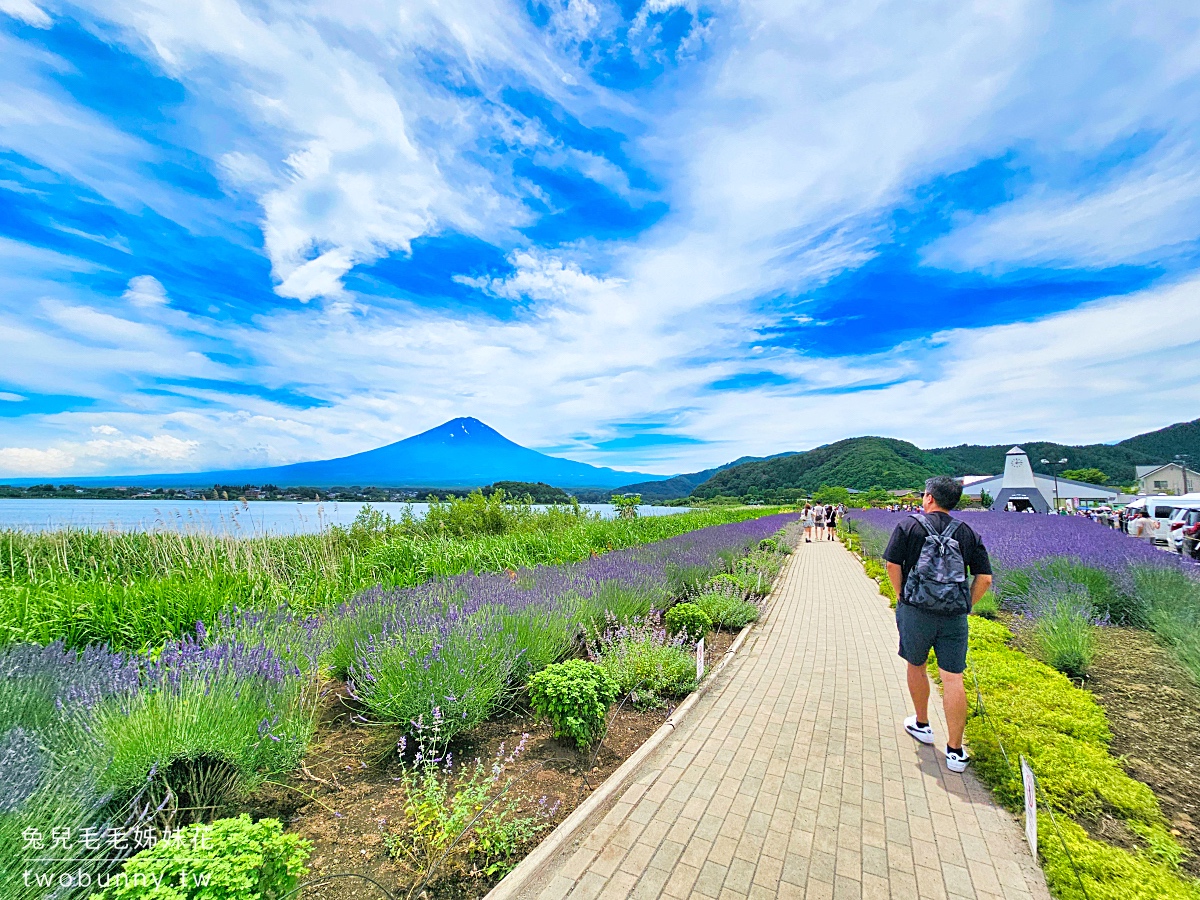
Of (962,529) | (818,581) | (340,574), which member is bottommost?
(818,581)

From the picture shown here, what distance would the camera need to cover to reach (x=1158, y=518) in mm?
19516

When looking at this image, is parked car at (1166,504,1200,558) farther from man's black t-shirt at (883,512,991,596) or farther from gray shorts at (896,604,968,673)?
gray shorts at (896,604,968,673)

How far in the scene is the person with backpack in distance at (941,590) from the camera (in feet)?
11.2

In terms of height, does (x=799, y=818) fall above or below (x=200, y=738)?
below

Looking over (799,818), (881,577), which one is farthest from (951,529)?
(881,577)

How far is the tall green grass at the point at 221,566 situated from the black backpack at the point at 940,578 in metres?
6.20

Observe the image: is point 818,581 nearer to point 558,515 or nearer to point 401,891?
point 558,515

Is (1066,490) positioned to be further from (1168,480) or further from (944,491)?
(944,491)

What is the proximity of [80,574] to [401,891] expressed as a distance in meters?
7.83

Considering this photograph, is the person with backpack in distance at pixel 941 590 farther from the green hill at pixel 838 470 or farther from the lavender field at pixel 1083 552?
the green hill at pixel 838 470

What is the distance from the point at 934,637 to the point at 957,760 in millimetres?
863

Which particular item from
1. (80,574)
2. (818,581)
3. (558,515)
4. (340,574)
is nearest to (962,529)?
(340,574)

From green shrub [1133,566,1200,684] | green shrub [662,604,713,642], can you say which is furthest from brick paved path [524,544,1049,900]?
green shrub [1133,566,1200,684]

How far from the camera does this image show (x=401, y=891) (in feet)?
7.50
